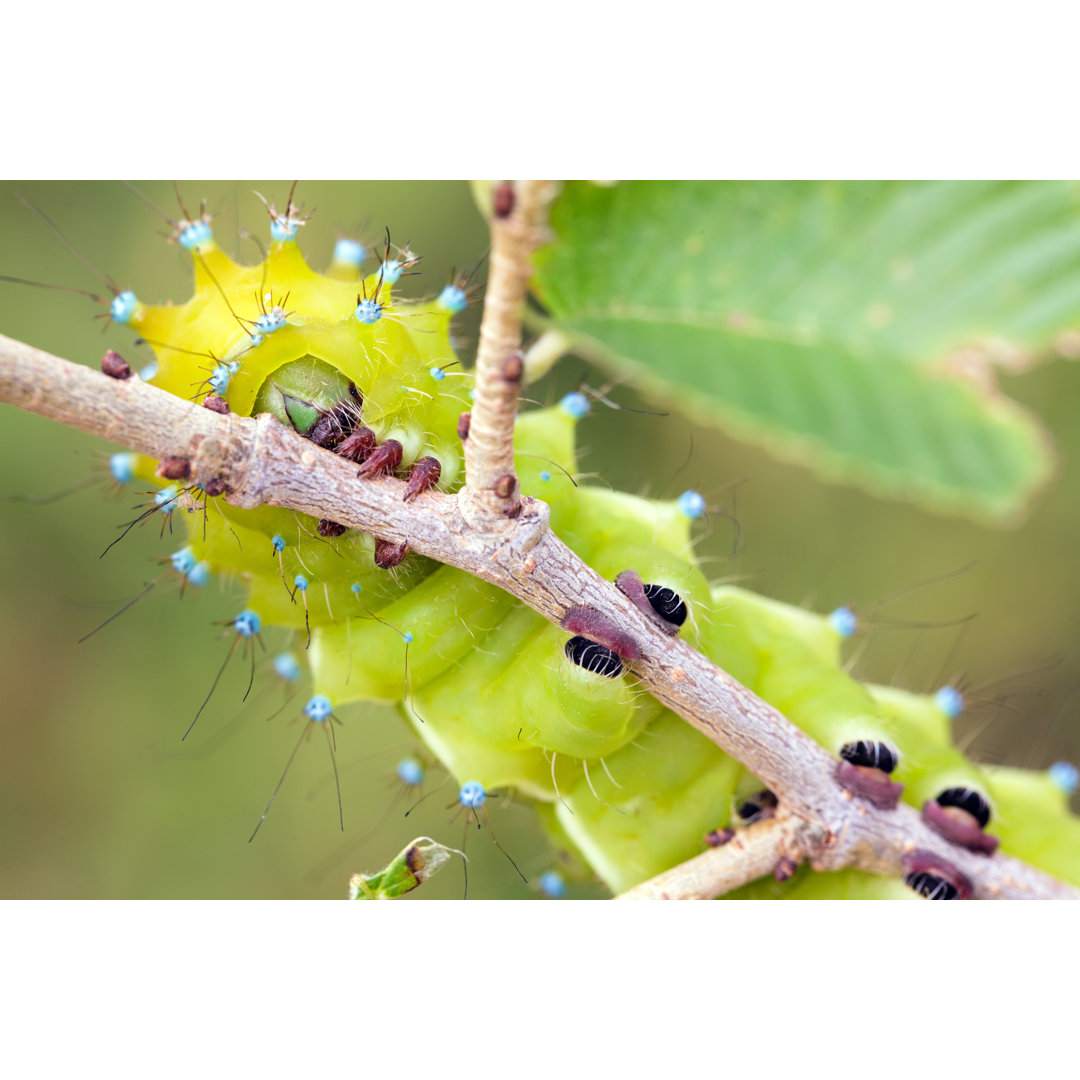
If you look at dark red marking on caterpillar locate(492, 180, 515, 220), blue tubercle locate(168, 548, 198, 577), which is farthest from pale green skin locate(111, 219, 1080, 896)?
dark red marking on caterpillar locate(492, 180, 515, 220)

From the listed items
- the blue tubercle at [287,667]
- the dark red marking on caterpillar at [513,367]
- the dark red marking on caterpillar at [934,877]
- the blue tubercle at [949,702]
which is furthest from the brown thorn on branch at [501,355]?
the blue tubercle at [949,702]

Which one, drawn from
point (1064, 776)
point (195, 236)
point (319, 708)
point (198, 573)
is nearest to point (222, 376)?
point (195, 236)

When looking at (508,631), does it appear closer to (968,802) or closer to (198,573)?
(198,573)

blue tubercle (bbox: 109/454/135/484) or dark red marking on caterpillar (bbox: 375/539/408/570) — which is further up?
blue tubercle (bbox: 109/454/135/484)

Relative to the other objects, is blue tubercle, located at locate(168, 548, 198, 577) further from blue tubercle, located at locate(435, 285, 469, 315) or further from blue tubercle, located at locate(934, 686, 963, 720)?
blue tubercle, located at locate(934, 686, 963, 720)

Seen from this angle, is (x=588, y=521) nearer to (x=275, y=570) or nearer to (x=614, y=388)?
(x=614, y=388)

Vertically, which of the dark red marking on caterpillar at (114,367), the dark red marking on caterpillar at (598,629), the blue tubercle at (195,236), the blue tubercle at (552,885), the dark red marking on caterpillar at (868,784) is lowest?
the blue tubercle at (552,885)

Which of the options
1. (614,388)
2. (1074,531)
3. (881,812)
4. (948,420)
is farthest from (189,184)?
(1074,531)

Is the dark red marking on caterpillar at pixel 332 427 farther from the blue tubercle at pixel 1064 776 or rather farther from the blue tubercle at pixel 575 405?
the blue tubercle at pixel 1064 776
